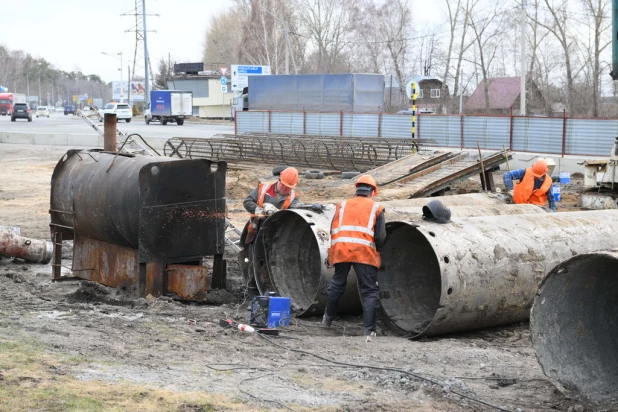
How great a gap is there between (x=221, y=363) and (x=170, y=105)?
5093 cm

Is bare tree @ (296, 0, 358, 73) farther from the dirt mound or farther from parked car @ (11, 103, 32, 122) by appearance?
the dirt mound

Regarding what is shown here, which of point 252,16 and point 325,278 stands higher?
point 252,16

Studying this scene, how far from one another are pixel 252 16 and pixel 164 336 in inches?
2865

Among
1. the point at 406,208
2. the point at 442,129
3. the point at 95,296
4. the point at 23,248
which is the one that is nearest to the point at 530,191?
the point at 406,208

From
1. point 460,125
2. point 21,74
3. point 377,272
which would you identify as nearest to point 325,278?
point 377,272

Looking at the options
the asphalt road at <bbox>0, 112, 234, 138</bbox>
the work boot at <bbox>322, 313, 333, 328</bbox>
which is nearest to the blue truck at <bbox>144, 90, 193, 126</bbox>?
the asphalt road at <bbox>0, 112, 234, 138</bbox>

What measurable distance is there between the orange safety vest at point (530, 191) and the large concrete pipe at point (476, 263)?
1931mm

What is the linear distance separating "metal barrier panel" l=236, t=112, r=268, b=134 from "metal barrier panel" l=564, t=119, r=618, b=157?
45.4ft

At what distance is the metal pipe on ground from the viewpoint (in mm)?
11664

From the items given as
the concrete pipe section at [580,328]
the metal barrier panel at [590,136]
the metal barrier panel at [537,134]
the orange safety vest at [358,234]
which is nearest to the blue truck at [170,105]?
the metal barrier panel at [537,134]

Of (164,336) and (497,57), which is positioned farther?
(497,57)

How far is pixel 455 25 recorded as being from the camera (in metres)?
58.9

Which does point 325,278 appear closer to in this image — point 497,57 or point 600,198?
point 600,198

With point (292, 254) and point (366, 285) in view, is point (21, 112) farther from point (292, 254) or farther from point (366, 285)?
point (366, 285)
